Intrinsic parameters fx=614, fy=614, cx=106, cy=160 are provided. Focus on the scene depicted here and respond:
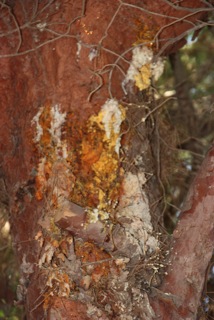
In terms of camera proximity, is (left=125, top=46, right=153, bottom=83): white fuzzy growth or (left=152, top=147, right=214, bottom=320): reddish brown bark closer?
(left=152, top=147, right=214, bottom=320): reddish brown bark

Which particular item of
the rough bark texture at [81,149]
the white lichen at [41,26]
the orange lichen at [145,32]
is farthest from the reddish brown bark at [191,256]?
the white lichen at [41,26]

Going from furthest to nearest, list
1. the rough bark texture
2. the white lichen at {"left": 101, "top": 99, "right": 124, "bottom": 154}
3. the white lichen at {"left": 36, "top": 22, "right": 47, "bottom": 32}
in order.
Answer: the white lichen at {"left": 36, "top": 22, "right": 47, "bottom": 32} < the white lichen at {"left": 101, "top": 99, "right": 124, "bottom": 154} < the rough bark texture

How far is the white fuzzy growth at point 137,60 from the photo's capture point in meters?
2.17

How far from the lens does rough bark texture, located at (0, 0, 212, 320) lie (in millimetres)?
1938

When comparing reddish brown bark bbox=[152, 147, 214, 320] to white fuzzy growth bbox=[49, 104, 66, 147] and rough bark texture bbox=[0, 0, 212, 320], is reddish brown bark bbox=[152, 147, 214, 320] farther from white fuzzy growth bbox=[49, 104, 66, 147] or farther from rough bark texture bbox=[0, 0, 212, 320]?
white fuzzy growth bbox=[49, 104, 66, 147]

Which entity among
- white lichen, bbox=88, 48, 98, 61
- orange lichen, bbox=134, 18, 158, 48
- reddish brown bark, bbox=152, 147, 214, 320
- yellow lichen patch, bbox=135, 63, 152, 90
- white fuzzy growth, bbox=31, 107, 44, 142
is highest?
orange lichen, bbox=134, 18, 158, 48

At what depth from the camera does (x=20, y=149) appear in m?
2.20

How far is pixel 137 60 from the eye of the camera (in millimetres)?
2172

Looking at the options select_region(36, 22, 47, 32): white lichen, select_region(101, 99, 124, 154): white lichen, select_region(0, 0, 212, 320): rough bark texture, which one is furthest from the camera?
select_region(36, 22, 47, 32): white lichen

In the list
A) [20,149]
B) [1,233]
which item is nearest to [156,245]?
[20,149]

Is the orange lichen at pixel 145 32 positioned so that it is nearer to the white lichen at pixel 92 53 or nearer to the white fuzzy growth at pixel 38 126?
the white lichen at pixel 92 53

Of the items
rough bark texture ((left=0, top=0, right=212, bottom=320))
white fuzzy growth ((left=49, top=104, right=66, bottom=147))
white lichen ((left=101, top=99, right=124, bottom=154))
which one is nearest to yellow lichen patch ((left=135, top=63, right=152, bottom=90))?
rough bark texture ((left=0, top=0, right=212, bottom=320))

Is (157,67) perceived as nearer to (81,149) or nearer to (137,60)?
(137,60)

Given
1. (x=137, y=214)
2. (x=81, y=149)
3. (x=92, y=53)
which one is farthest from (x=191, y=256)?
(x=92, y=53)
